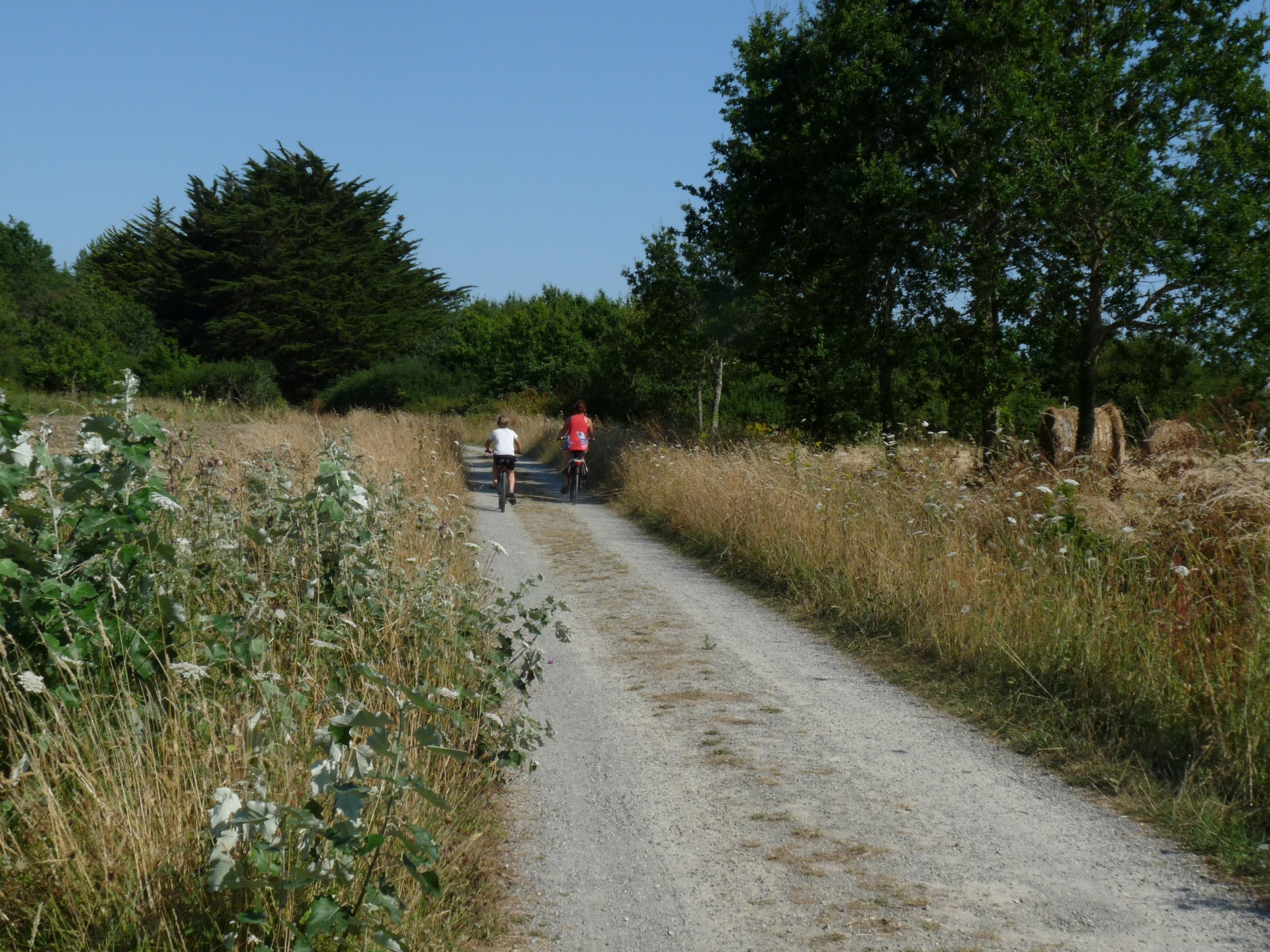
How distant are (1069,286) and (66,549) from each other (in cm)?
1479

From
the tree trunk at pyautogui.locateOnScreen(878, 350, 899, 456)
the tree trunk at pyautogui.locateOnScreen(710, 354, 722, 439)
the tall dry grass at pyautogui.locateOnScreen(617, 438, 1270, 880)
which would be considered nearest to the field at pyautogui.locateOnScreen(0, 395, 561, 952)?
the tall dry grass at pyautogui.locateOnScreen(617, 438, 1270, 880)

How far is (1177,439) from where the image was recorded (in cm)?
998

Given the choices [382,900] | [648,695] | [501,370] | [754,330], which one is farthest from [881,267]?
[501,370]

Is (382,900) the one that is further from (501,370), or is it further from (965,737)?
(501,370)

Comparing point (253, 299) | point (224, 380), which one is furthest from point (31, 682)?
point (253, 299)

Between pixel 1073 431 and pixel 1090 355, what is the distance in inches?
67.7

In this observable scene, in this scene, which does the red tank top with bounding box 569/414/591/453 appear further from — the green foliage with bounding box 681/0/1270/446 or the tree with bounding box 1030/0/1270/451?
the tree with bounding box 1030/0/1270/451

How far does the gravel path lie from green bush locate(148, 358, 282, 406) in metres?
34.4

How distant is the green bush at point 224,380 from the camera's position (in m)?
39.5

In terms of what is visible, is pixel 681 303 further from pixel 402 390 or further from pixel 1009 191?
pixel 402 390

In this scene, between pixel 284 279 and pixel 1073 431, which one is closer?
pixel 1073 431

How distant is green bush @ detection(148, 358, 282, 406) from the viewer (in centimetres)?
3953

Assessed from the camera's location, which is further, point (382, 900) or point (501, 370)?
point (501, 370)

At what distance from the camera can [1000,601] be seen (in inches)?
282
